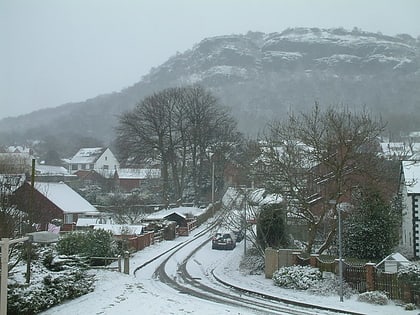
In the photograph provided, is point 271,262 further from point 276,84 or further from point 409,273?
point 276,84

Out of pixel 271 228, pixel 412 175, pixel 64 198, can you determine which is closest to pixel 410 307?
pixel 271 228

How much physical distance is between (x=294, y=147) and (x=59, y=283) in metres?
14.0

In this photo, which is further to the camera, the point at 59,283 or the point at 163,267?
the point at 163,267

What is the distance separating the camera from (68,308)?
1504 cm

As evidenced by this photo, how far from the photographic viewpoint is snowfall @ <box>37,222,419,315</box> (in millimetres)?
15125

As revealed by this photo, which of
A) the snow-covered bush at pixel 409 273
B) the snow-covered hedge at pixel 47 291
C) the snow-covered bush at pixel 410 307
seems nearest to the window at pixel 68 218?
the snow-covered hedge at pixel 47 291

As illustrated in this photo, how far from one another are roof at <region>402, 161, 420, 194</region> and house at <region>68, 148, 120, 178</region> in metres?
75.4

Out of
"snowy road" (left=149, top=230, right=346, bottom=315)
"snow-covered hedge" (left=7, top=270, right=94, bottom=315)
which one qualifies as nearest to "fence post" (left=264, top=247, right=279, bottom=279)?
"snowy road" (left=149, top=230, right=346, bottom=315)

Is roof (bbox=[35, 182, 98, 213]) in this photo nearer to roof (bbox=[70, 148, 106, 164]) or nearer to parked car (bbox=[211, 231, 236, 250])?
parked car (bbox=[211, 231, 236, 250])

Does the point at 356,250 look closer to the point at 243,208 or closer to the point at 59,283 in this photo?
the point at 243,208

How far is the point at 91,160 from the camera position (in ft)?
328

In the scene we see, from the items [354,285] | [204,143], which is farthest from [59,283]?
[204,143]

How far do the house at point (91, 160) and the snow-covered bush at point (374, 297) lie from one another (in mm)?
83522

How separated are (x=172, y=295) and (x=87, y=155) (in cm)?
8652
